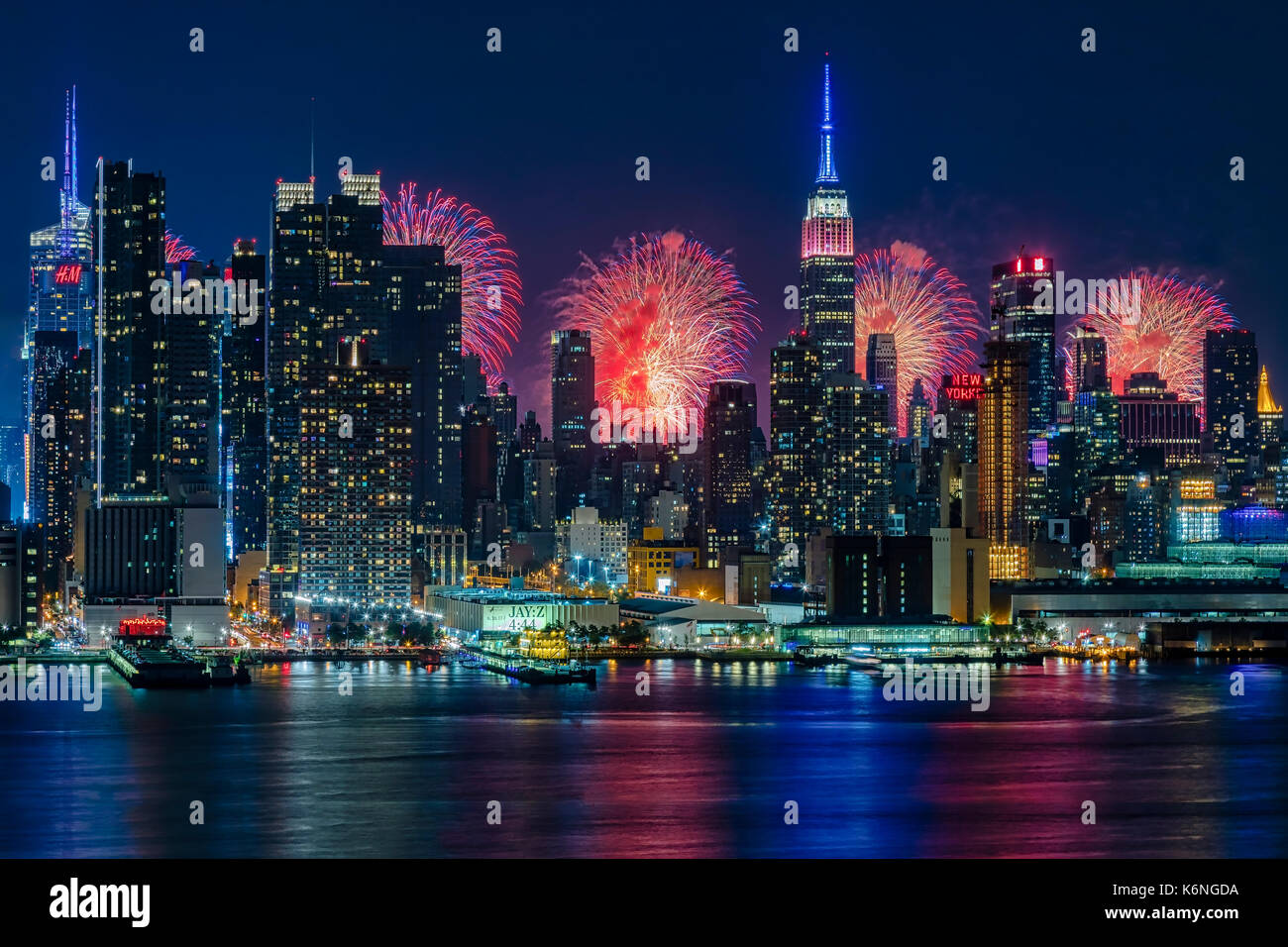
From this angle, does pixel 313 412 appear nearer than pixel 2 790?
No

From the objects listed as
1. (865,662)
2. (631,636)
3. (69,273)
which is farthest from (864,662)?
(69,273)

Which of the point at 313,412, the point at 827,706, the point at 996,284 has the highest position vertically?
the point at 996,284

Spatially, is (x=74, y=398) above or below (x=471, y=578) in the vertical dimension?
above

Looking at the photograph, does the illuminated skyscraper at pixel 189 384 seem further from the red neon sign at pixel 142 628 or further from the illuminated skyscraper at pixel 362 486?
the red neon sign at pixel 142 628

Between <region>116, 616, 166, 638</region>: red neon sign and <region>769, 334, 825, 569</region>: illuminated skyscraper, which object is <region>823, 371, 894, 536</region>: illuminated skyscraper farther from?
<region>116, 616, 166, 638</region>: red neon sign

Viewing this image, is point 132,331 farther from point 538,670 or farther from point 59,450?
point 538,670
